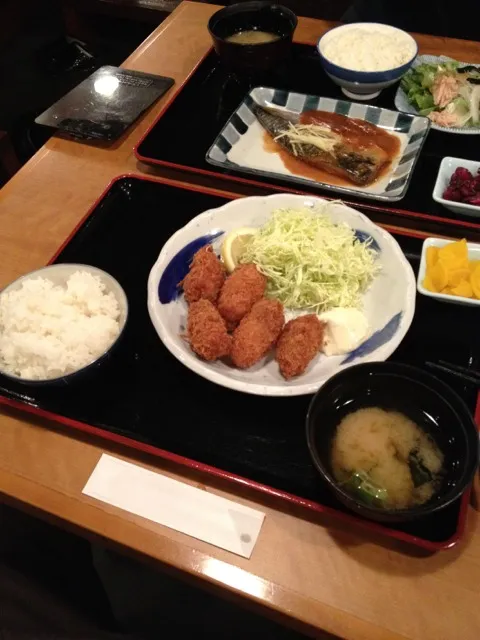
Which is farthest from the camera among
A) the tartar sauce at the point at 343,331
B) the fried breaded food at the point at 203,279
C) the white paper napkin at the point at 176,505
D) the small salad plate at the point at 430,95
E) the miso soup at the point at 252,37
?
the miso soup at the point at 252,37

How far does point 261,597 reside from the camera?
4.11 ft

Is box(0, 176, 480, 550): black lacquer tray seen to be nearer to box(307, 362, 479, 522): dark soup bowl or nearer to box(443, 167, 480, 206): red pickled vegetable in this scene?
box(307, 362, 479, 522): dark soup bowl

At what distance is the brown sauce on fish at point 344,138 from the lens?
2.22 meters

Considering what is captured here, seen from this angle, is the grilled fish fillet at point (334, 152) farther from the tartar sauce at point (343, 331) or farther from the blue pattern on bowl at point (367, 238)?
the tartar sauce at point (343, 331)

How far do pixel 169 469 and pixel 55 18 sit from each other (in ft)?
18.3

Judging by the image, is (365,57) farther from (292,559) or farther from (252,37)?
(292,559)

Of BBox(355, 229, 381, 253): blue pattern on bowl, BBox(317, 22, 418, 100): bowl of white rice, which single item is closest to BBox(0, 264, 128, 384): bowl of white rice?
BBox(355, 229, 381, 253): blue pattern on bowl

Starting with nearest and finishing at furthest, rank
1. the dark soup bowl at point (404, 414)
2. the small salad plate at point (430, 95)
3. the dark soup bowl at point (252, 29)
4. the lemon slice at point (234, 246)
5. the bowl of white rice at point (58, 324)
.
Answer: the dark soup bowl at point (404, 414), the bowl of white rice at point (58, 324), the lemon slice at point (234, 246), the small salad plate at point (430, 95), the dark soup bowl at point (252, 29)

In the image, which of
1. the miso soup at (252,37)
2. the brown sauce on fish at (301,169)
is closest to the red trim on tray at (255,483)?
the brown sauce on fish at (301,169)

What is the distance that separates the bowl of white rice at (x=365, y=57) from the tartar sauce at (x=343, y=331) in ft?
4.36

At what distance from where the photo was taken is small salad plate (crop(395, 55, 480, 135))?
2389mm

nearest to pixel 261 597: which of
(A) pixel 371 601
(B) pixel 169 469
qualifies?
(A) pixel 371 601

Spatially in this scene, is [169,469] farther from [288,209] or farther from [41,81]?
[41,81]

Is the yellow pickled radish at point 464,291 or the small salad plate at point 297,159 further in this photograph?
the small salad plate at point 297,159
